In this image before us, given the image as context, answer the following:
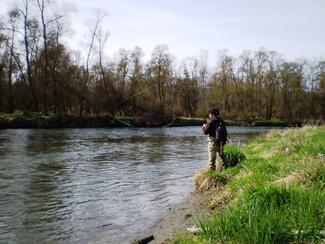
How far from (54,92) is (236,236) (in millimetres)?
56824

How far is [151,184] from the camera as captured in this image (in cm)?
1395

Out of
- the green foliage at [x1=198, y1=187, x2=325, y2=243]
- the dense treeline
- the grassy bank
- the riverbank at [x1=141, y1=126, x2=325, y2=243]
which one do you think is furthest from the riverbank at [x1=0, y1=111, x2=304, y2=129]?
the green foliage at [x1=198, y1=187, x2=325, y2=243]

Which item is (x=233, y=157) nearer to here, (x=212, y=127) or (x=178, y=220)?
(x=212, y=127)

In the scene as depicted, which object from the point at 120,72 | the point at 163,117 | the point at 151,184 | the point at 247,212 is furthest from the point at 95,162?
the point at 120,72

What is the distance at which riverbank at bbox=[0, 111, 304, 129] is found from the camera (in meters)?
49.5

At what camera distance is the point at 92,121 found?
5684 cm

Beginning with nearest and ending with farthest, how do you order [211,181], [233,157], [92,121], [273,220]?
1. [273,220]
2. [211,181]
3. [233,157]
4. [92,121]

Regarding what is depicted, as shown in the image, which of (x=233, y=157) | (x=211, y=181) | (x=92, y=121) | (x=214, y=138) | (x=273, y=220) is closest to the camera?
(x=273, y=220)

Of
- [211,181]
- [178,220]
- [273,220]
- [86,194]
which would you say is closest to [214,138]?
[211,181]

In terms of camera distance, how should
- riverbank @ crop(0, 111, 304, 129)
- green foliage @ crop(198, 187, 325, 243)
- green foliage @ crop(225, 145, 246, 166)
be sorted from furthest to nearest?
riverbank @ crop(0, 111, 304, 129)
green foliage @ crop(225, 145, 246, 166)
green foliage @ crop(198, 187, 325, 243)

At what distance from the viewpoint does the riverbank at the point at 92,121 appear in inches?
1948

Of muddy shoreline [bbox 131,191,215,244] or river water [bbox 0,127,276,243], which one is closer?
muddy shoreline [bbox 131,191,215,244]

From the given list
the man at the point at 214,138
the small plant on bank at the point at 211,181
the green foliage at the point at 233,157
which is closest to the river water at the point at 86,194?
the small plant on bank at the point at 211,181

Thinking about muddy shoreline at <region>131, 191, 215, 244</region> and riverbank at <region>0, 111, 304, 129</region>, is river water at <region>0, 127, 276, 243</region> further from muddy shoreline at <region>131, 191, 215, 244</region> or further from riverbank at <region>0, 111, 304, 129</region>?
riverbank at <region>0, 111, 304, 129</region>
